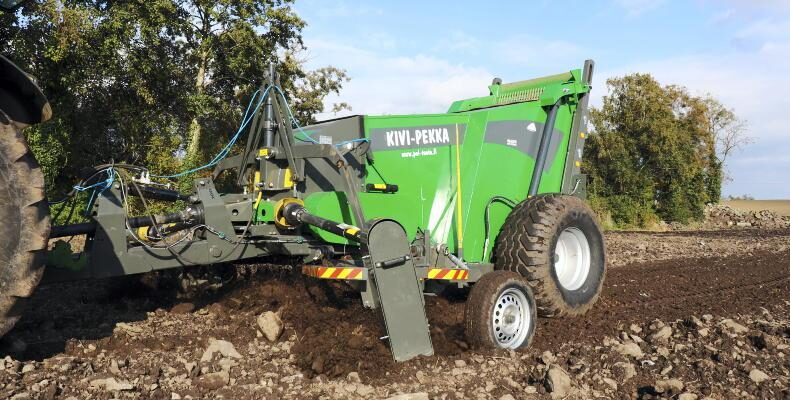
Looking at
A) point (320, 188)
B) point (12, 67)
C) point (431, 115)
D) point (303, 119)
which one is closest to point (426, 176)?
point (431, 115)

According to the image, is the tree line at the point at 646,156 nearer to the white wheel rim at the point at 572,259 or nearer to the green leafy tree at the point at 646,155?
the green leafy tree at the point at 646,155

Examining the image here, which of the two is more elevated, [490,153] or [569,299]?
[490,153]

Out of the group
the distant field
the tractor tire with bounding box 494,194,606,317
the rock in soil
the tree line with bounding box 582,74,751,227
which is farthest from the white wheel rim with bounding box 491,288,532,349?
the distant field

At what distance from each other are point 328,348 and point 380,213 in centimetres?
153

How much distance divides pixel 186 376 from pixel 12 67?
2.20 m

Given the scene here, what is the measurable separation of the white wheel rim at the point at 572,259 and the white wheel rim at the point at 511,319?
1.43m

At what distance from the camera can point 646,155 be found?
94.9 feet

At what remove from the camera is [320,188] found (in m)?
6.20

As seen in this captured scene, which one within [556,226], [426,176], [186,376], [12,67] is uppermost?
[12,67]

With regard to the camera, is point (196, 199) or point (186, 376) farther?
point (196, 199)

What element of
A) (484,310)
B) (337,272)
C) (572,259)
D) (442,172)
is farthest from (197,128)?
(484,310)

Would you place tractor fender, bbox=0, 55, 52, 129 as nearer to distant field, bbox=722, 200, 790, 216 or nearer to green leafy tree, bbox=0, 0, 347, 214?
green leafy tree, bbox=0, 0, 347, 214

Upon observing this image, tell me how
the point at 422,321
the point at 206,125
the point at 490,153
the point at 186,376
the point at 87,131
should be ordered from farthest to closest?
1. the point at 206,125
2. the point at 87,131
3. the point at 490,153
4. the point at 422,321
5. the point at 186,376

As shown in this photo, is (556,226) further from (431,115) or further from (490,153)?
(431,115)
